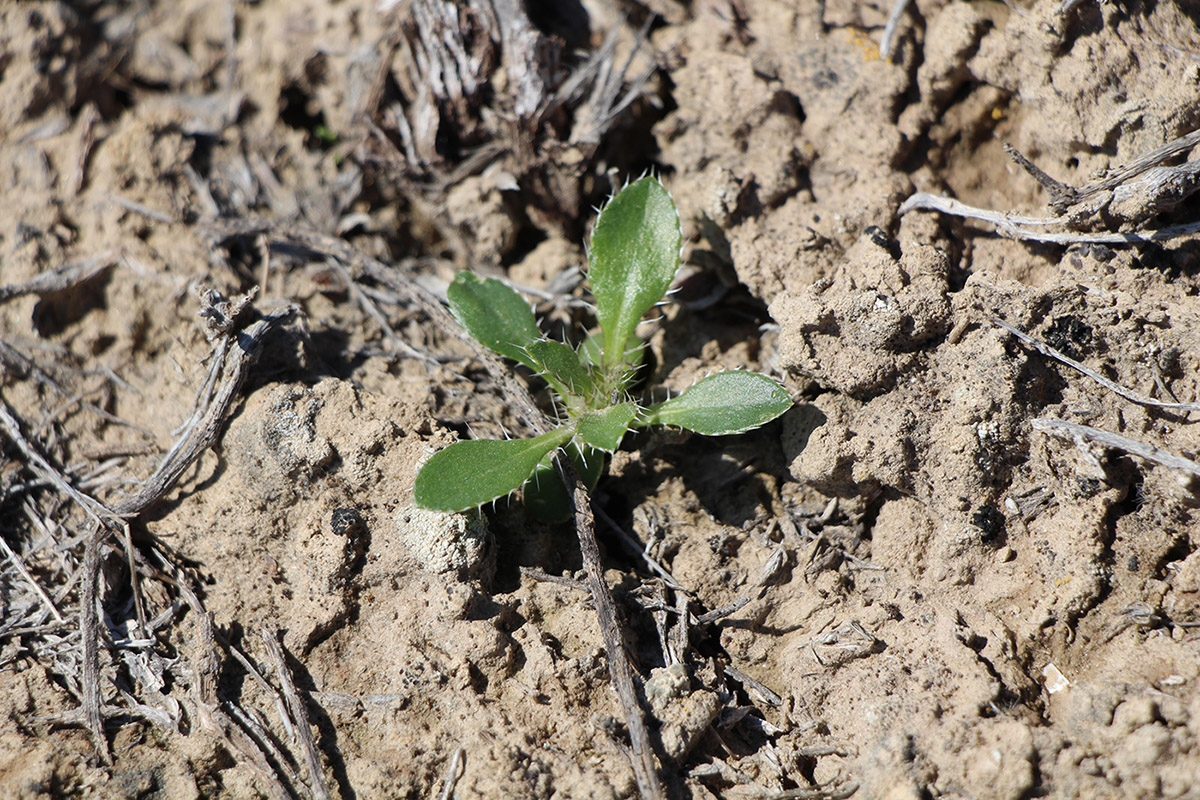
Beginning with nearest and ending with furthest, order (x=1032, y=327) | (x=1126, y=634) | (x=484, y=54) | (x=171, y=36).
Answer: (x=1126, y=634) → (x=1032, y=327) → (x=484, y=54) → (x=171, y=36)

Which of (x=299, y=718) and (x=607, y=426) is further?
(x=607, y=426)

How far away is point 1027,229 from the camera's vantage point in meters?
1.90

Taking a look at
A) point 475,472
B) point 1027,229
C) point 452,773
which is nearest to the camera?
point 452,773

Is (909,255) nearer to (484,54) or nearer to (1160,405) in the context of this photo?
(1160,405)

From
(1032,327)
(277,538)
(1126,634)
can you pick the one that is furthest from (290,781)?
(1032,327)

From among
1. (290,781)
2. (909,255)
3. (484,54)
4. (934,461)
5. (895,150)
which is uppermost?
(484,54)

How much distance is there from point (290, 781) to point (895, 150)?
219 cm

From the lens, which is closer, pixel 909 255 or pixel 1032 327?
pixel 1032 327

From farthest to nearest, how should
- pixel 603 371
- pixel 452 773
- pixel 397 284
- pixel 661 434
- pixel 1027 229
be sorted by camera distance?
pixel 397 284 < pixel 603 371 < pixel 661 434 < pixel 1027 229 < pixel 452 773

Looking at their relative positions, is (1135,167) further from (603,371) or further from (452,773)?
(452,773)

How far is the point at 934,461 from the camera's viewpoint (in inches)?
69.6

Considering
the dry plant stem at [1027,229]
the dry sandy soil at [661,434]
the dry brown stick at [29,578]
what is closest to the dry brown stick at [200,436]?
the dry sandy soil at [661,434]

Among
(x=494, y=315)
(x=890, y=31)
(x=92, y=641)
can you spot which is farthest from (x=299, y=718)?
(x=890, y=31)

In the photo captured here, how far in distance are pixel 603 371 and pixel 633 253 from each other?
0.34 meters
